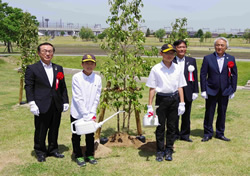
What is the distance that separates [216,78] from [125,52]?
7.26 feet

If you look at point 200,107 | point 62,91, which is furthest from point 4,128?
point 200,107

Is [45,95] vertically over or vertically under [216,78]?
under

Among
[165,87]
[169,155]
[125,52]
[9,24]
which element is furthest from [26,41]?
[9,24]

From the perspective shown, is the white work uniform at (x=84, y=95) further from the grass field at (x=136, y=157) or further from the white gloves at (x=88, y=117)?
the grass field at (x=136, y=157)

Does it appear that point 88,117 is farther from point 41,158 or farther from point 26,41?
point 26,41

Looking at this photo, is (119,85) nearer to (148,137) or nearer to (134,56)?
(134,56)

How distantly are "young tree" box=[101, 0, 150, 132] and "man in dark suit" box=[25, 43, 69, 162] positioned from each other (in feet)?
3.61

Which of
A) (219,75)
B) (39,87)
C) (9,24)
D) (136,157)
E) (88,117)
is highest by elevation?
(9,24)

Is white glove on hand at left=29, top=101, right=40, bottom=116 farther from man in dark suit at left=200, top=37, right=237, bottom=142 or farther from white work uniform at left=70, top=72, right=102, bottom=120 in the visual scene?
man in dark suit at left=200, top=37, right=237, bottom=142

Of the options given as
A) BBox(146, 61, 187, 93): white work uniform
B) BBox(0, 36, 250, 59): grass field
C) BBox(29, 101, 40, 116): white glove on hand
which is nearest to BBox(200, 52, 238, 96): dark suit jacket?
BBox(146, 61, 187, 93): white work uniform

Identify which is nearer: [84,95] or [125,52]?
[84,95]

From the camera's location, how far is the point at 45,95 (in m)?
4.92

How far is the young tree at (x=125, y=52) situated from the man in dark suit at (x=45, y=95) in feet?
3.61

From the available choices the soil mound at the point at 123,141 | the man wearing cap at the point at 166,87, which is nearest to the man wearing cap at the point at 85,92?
the man wearing cap at the point at 166,87
